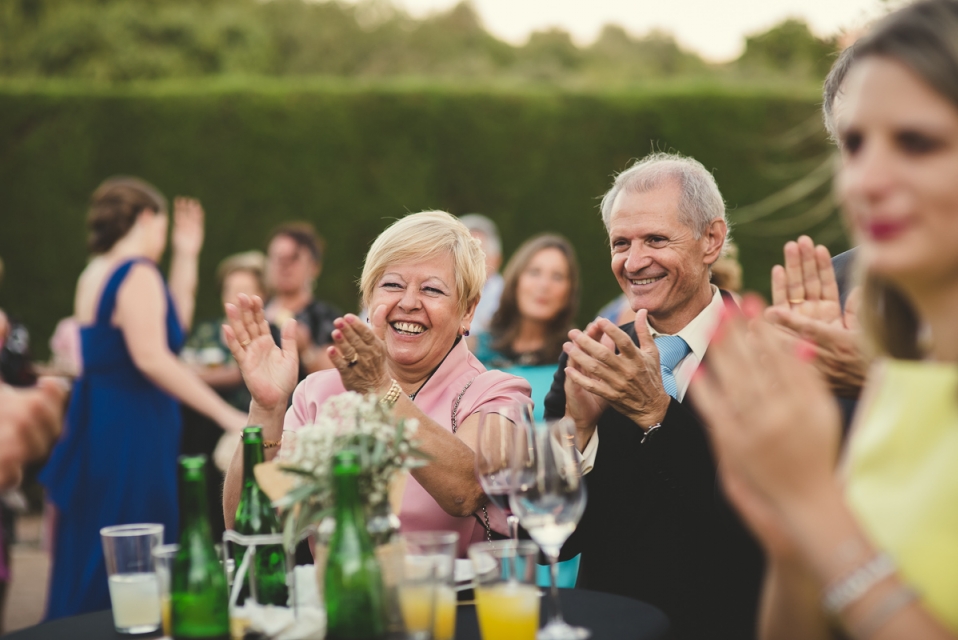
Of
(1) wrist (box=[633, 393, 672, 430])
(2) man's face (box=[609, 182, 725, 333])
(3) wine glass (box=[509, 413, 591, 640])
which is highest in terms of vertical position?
(2) man's face (box=[609, 182, 725, 333])

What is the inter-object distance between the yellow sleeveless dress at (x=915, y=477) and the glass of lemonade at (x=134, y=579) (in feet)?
4.64

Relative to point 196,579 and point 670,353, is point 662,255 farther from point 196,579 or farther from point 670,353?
point 196,579

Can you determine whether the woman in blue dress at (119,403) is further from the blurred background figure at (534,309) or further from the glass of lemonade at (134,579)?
the glass of lemonade at (134,579)

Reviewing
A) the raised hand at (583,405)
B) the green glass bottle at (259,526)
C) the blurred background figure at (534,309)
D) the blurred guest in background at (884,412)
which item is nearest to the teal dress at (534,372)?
the blurred background figure at (534,309)

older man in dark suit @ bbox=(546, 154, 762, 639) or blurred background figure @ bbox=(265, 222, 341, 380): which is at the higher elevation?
blurred background figure @ bbox=(265, 222, 341, 380)

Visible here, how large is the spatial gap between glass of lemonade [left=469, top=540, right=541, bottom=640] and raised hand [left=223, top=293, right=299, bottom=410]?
100 centimetres

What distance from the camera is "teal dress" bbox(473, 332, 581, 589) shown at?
378 cm

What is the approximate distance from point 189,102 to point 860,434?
30.9ft

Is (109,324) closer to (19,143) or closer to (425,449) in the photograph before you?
(425,449)

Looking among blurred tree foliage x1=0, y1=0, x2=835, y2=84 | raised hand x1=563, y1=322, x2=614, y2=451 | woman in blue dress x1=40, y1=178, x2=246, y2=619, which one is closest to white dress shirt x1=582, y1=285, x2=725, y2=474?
raised hand x1=563, y1=322, x2=614, y2=451

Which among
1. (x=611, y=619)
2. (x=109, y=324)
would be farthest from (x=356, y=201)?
(x=611, y=619)

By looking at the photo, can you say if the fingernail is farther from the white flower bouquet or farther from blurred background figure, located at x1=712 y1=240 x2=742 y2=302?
blurred background figure, located at x1=712 y1=240 x2=742 y2=302

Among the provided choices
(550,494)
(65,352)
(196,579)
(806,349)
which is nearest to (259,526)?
(196,579)

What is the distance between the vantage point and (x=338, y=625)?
1.71 m
